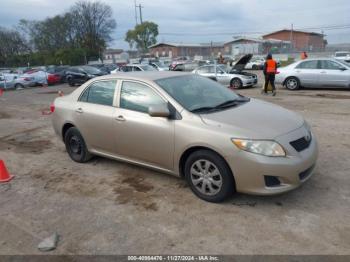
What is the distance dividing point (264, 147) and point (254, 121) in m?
0.45

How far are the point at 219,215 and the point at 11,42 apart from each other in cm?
7319

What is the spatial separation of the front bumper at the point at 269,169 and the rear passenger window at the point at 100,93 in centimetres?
223

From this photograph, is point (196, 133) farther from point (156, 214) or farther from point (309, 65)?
point (309, 65)

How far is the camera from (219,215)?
11.9 ft

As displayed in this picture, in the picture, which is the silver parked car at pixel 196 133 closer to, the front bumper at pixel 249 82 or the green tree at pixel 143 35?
the front bumper at pixel 249 82

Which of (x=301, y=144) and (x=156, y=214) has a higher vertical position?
(x=301, y=144)

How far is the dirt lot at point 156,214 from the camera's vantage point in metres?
3.15

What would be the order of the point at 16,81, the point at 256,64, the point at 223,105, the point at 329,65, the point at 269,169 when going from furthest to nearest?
the point at 256,64 → the point at 16,81 → the point at 329,65 → the point at 223,105 → the point at 269,169

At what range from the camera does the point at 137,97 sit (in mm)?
4531

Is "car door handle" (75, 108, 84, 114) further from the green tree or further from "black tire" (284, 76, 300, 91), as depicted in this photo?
the green tree

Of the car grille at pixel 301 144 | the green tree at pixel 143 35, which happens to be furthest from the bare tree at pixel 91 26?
the car grille at pixel 301 144

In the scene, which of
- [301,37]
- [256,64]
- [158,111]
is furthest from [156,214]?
[301,37]

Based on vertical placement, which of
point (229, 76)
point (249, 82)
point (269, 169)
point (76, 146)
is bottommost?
point (76, 146)

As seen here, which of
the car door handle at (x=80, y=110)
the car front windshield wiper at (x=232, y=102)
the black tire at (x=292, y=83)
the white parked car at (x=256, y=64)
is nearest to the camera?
the car front windshield wiper at (x=232, y=102)
